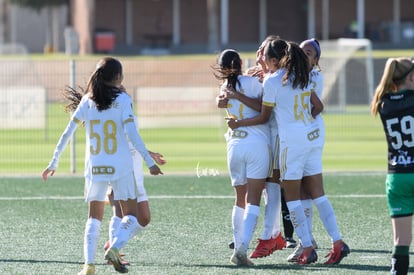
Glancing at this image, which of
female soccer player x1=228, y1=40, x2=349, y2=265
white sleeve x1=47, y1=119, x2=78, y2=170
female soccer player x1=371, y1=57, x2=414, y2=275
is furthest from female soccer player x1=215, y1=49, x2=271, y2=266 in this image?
female soccer player x1=371, y1=57, x2=414, y2=275

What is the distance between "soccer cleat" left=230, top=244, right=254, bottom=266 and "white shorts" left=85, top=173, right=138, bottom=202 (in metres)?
1.15

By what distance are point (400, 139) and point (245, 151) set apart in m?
1.82

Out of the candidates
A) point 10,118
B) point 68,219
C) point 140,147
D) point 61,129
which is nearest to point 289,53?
point 140,147

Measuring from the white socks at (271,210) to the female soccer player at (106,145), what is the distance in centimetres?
153

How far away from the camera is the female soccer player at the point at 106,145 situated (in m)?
8.47

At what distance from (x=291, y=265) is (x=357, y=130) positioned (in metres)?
14.3

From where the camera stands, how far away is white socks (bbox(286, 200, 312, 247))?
30.4 ft

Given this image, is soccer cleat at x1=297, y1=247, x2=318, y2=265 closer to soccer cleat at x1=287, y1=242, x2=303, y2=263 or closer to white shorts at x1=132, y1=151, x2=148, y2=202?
soccer cleat at x1=287, y1=242, x2=303, y2=263

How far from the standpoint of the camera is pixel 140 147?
8461mm

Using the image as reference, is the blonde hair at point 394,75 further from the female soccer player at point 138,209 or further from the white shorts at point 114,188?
the female soccer player at point 138,209

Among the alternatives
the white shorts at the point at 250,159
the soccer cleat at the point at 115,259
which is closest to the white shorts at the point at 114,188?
the soccer cleat at the point at 115,259

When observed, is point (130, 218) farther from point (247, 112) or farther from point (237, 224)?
point (247, 112)

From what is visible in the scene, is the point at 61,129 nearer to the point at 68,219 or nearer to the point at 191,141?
the point at 191,141

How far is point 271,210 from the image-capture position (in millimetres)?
9703
